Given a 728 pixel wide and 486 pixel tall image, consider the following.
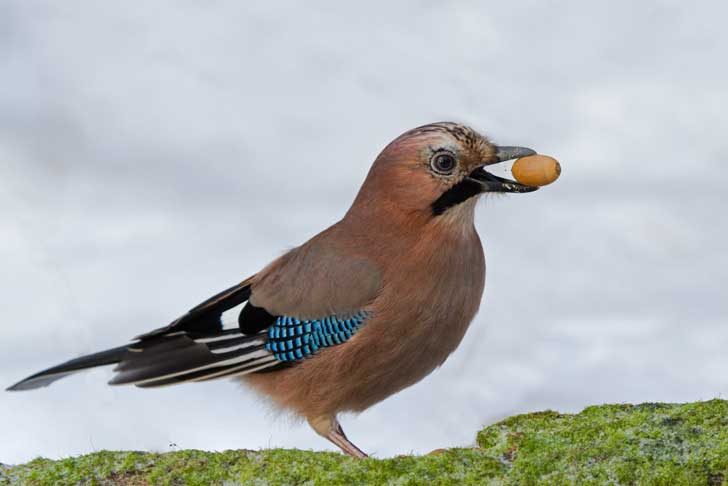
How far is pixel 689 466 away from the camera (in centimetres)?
465

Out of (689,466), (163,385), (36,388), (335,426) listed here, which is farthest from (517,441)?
(36,388)

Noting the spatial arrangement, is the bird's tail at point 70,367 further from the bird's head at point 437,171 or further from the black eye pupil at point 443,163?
the black eye pupil at point 443,163

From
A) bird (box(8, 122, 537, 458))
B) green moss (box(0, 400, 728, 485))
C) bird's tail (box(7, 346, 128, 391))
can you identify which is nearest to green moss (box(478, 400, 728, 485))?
green moss (box(0, 400, 728, 485))

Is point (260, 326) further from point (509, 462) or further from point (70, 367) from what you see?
point (509, 462)

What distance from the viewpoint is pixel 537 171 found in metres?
5.91

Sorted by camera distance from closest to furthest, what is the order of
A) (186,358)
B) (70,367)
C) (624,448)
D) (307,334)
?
(624,448) → (307,334) → (186,358) → (70,367)

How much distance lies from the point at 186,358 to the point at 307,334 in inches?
34.4

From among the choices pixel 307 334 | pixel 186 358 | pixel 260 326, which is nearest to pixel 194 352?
pixel 186 358

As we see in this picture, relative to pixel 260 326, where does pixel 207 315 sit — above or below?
above

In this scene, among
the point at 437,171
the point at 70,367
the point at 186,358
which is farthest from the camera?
the point at 70,367

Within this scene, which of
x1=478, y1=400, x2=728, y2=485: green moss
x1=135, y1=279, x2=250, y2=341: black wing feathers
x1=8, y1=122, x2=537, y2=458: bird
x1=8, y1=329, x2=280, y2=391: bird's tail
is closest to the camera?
x1=478, y1=400, x2=728, y2=485: green moss

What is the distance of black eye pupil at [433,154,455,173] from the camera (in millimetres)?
5707

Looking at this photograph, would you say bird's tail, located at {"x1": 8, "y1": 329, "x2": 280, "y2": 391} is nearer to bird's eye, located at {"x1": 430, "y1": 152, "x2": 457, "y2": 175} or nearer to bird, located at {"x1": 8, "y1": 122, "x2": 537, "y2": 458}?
bird, located at {"x1": 8, "y1": 122, "x2": 537, "y2": 458}

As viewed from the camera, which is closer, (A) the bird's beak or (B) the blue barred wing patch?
(B) the blue barred wing patch
